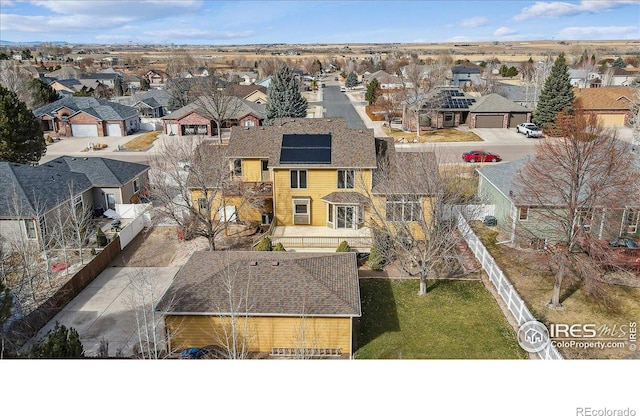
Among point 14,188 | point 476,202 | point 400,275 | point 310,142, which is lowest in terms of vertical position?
point 400,275

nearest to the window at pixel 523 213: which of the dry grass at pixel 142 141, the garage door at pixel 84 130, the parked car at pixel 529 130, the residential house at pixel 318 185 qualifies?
the residential house at pixel 318 185

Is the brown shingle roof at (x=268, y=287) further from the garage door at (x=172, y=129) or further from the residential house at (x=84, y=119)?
the residential house at (x=84, y=119)

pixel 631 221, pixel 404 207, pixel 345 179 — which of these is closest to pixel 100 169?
pixel 345 179

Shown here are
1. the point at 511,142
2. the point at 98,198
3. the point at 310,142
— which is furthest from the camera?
the point at 511,142

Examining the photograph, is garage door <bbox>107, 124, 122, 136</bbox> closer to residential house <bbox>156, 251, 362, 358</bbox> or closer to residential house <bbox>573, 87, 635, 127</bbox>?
residential house <bbox>156, 251, 362, 358</bbox>

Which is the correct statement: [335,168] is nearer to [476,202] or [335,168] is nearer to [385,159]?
[385,159]

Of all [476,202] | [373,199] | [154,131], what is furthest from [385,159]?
[154,131]
